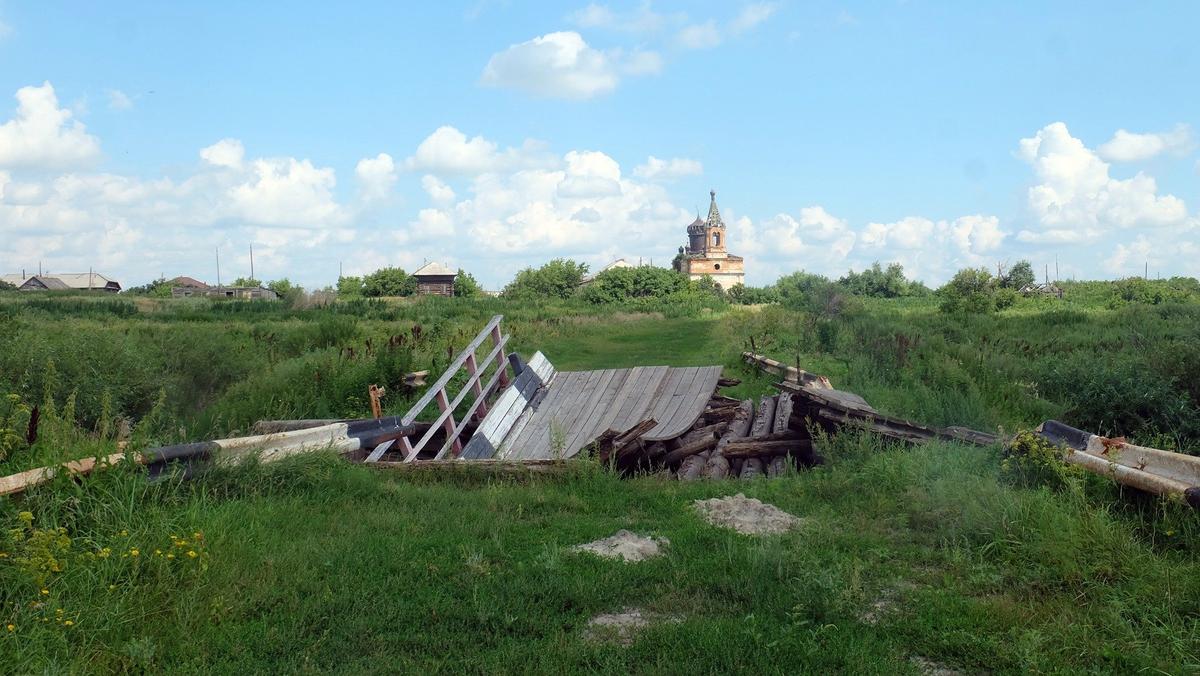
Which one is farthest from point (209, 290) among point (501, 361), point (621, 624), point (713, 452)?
point (621, 624)

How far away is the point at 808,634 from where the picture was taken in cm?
408

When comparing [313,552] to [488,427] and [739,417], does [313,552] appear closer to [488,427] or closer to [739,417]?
[488,427]

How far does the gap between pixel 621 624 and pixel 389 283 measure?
8730cm

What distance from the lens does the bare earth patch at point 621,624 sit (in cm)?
417

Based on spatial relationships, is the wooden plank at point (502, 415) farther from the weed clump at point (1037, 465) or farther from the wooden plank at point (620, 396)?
the weed clump at point (1037, 465)

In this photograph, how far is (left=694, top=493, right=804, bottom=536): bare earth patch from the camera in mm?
5996

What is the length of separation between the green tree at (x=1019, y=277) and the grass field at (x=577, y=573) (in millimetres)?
46244

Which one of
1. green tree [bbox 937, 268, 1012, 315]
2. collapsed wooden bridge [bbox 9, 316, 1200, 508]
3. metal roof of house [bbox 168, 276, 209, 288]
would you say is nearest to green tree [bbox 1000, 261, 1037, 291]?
green tree [bbox 937, 268, 1012, 315]

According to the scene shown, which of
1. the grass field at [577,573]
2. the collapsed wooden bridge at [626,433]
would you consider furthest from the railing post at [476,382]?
the grass field at [577,573]

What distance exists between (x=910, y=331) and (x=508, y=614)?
17166 millimetres

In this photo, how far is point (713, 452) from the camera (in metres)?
9.73

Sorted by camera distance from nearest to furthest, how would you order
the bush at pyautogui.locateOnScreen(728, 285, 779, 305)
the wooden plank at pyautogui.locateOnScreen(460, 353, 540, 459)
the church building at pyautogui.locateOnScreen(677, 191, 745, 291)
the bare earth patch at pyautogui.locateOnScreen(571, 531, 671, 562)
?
the bare earth patch at pyautogui.locateOnScreen(571, 531, 671, 562), the wooden plank at pyautogui.locateOnScreen(460, 353, 540, 459), the bush at pyautogui.locateOnScreen(728, 285, 779, 305), the church building at pyautogui.locateOnScreen(677, 191, 745, 291)

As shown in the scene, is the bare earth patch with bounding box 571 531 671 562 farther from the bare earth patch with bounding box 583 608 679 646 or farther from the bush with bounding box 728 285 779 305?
the bush with bounding box 728 285 779 305

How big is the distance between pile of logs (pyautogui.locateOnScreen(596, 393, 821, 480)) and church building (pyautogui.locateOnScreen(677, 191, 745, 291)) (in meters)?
103
